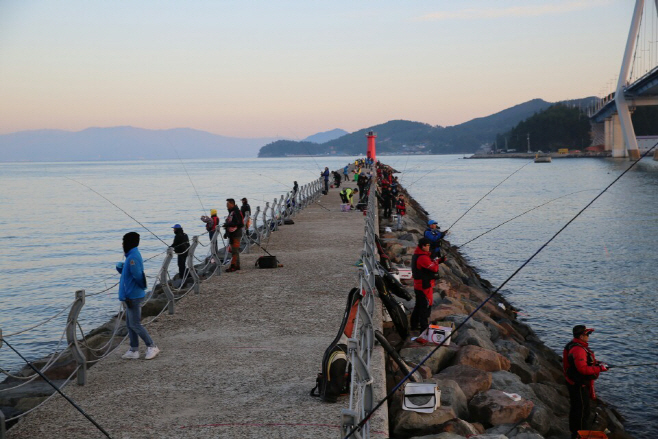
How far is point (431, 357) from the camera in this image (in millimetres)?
8859

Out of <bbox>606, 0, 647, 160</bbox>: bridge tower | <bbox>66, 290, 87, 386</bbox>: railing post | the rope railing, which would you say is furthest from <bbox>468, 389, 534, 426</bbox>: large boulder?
<bbox>606, 0, 647, 160</bbox>: bridge tower

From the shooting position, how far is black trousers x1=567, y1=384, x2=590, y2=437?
801 cm

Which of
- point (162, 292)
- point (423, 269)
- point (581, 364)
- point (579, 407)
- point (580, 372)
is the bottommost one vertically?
point (162, 292)

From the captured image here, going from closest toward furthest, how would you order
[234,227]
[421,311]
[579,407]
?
[579,407] < [421,311] < [234,227]

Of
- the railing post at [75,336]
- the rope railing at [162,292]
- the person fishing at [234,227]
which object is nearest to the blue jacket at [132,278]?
the rope railing at [162,292]

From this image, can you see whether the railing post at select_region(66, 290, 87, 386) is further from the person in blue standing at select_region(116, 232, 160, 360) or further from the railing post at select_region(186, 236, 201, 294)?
the railing post at select_region(186, 236, 201, 294)

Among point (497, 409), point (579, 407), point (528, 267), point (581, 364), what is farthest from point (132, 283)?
point (528, 267)

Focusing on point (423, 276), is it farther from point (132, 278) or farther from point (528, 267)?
point (528, 267)

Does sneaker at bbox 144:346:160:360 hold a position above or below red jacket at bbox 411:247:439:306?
below

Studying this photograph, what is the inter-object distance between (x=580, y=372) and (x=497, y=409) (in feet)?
3.56

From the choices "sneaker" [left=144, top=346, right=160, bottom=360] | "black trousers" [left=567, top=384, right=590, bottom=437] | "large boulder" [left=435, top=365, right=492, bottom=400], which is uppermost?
"sneaker" [left=144, top=346, right=160, bottom=360]

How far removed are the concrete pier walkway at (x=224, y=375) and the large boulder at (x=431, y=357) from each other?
105 cm

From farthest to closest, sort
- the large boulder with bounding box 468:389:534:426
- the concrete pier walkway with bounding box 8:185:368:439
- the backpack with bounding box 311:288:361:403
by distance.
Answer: the large boulder with bounding box 468:389:534:426 < the backpack with bounding box 311:288:361:403 < the concrete pier walkway with bounding box 8:185:368:439

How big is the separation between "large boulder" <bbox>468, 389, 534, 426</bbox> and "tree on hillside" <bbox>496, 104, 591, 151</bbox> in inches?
7140
